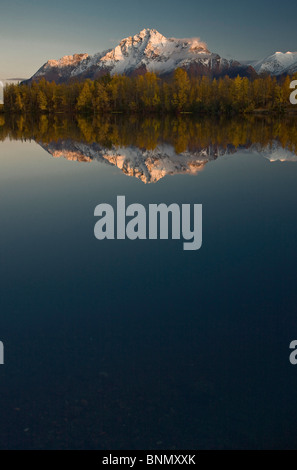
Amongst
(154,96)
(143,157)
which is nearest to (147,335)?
(143,157)

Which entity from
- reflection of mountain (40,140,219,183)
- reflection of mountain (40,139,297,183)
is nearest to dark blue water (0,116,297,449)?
reflection of mountain (40,140,219,183)

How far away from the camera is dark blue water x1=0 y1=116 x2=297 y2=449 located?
21.3ft

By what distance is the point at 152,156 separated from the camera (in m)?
35.6

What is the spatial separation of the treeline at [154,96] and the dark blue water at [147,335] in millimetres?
117686

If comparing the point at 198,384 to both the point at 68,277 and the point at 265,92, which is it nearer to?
the point at 68,277

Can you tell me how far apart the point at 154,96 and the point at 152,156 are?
107 metres

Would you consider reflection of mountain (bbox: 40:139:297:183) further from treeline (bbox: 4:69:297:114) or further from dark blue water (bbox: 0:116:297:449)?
treeline (bbox: 4:69:297:114)

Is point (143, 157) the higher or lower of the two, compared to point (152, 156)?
lower

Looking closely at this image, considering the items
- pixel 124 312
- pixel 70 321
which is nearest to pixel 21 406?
pixel 70 321

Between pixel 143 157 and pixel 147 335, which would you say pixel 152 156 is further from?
pixel 147 335

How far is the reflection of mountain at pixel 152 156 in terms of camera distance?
29.4 m

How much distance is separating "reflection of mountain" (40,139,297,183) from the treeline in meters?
85.4

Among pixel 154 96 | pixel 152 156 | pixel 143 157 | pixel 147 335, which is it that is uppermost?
pixel 154 96
